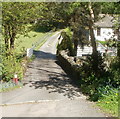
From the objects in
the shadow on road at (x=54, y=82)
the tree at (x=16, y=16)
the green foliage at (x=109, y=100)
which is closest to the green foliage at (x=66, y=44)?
the shadow on road at (x=54, y=82)

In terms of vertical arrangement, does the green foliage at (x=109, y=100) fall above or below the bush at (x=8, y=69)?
below

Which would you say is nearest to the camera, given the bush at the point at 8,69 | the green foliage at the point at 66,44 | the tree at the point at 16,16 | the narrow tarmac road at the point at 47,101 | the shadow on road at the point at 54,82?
the narrow tarmac road at the point at 47,101

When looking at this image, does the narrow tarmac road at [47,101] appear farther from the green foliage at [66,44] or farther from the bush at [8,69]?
the green foliage at [66,44]

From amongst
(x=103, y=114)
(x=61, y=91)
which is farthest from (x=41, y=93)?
(x=103, y=114)

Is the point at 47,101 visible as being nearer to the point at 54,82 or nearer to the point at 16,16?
the point at 54,82

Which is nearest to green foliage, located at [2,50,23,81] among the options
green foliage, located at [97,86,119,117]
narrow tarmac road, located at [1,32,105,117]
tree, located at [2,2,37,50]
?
narrow tarmac road, located at [1,32,105,117]

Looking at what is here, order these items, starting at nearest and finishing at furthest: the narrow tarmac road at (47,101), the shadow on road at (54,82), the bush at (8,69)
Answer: the narrow tarmac road at (47,101) < the shadow on road at (54,82) < the bush at (8,69)

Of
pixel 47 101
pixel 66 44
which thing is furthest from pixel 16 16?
pixel 66 44

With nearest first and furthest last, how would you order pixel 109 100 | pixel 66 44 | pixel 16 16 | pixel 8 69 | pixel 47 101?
1. pixel 109 100
2. pixel 47 101
3. pixel 8 69
4. pixel 16 16
5. pixel 66 44

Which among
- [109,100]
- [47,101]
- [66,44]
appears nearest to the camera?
[109,100]

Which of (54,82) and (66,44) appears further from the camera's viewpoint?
(66,44)

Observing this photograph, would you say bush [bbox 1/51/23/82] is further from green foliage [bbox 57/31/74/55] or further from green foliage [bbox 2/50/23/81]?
green foliage [bbox 57/31/74/55]

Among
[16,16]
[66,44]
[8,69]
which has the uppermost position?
[16,16]

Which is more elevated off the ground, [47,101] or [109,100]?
[109,100]
